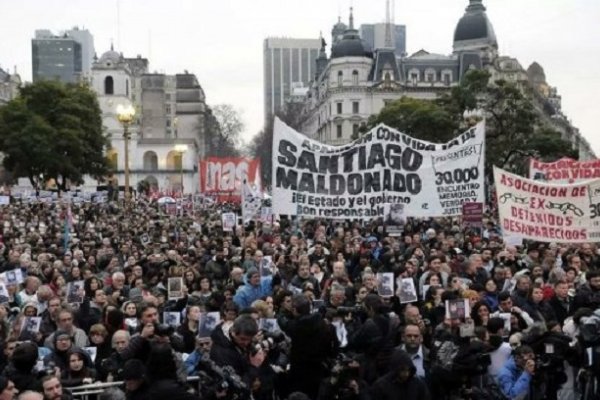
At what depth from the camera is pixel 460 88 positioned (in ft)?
155

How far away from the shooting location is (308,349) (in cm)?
789

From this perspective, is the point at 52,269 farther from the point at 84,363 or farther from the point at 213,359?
the point at 213,359

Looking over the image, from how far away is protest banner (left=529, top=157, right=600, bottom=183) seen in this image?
64.7ft

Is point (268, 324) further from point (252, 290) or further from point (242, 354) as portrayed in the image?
point (252, 290)

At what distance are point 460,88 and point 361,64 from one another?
60866 mm

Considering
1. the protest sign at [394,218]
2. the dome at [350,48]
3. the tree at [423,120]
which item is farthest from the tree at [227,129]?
the protest sign at [394,218]

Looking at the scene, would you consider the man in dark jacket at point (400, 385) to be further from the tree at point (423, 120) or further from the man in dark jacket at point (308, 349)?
the tree at point (423, 120)

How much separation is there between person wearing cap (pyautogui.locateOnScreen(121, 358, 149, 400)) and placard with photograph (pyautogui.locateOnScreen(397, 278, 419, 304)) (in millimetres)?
5686

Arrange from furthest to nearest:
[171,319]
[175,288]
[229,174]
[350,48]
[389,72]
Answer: [350,48] < [389,72] < [229,174] < [175,288] < [171,319]

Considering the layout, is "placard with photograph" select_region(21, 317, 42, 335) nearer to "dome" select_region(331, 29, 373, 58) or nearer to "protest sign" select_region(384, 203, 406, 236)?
"protest sign" select_region(384, 203, 406, 236)

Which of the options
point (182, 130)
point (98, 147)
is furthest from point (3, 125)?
point (182, 130)

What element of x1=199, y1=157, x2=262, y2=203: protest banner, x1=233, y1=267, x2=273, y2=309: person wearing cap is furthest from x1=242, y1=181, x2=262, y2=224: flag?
x1=233, y1=267, x2=273, y2=309: person wearing cap

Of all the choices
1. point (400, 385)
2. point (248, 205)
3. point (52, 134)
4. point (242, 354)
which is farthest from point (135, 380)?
point (52, 134)

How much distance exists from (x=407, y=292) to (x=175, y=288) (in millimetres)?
2943
